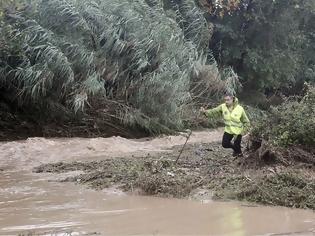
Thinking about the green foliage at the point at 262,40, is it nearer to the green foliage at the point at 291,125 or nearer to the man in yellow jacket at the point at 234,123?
the man in yellow jacket at the point at 234,123

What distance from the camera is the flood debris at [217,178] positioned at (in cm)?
804

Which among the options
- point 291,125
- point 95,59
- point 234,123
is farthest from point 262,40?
point 291,125

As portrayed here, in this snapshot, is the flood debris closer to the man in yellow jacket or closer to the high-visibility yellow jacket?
the man in yellow jacket

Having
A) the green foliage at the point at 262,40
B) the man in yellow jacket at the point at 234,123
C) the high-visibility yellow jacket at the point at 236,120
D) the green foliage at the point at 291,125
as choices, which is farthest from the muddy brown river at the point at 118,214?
the green foliage at the point at 262,40

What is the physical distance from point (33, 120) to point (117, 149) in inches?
159

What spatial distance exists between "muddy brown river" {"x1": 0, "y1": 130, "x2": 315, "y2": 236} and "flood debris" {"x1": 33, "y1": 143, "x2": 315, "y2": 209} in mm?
A: 268

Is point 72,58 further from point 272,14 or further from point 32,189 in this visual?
point 272,14

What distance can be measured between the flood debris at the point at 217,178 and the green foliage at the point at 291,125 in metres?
0.46

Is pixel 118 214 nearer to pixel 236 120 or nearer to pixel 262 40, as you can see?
pixel 236 120

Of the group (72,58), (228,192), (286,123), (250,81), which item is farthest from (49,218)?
(250,81)

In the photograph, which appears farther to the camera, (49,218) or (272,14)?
(272,14)

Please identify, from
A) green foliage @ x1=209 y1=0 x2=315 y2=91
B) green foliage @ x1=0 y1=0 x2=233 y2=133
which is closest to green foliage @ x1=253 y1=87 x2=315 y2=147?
green foliage @ x1=0 y1=0 x2=233 y2=133

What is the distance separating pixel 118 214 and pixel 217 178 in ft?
7.88

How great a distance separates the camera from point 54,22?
18.6m
